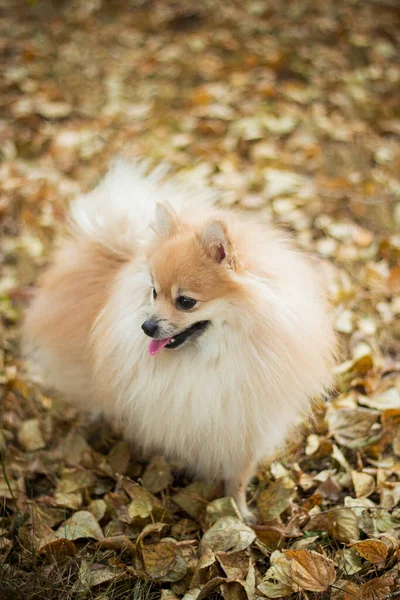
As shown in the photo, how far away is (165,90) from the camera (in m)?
3.98

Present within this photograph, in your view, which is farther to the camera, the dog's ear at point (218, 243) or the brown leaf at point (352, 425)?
the brown leaf at point (352, 425)

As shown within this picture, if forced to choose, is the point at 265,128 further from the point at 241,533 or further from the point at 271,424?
the point at 241,533

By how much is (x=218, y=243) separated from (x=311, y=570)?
3.34 ft

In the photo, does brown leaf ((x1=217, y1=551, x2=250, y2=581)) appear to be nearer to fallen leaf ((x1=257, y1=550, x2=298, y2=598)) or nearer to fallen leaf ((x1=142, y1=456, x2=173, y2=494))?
fallen leaf ((x1=257, y1=550, x2=298, y2=598))

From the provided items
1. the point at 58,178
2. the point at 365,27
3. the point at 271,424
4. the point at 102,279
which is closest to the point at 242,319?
the point at 271,424

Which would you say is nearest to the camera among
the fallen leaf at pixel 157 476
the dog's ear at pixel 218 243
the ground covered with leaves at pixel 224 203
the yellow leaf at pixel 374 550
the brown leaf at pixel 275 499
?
the dog's ear at pixel 218 243

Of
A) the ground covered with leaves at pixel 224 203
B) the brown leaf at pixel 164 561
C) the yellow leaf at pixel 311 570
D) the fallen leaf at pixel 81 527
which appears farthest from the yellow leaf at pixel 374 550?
the fallen leaf at pixel 81 527

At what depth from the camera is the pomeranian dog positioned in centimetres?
170

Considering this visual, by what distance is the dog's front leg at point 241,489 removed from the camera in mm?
2062

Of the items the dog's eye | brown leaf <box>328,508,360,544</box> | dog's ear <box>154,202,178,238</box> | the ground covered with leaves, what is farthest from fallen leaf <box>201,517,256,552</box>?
dog's ear <box>154,202,178,238</box>

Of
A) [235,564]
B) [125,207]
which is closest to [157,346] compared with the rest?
[125,207]

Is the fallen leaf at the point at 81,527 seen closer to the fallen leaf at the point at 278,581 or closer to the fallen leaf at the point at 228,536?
the fallen leaf at the point at 228,536

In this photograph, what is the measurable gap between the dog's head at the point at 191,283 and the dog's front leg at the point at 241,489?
2.03 ft

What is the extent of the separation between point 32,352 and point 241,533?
1.31 metres
